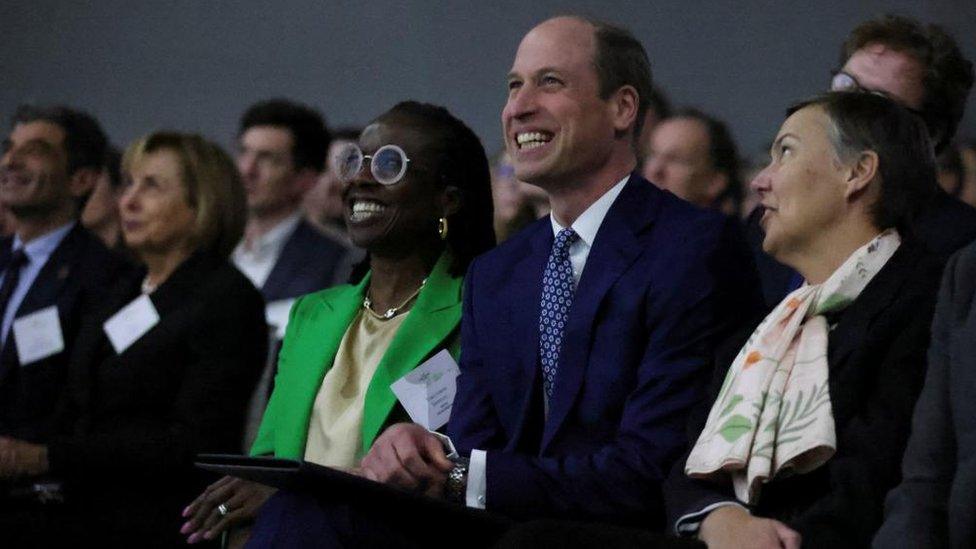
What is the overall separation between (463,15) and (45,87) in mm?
2283

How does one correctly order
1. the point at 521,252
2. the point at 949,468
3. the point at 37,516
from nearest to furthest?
the point at 949,468 → the point at 521,252 → the point at 37,516

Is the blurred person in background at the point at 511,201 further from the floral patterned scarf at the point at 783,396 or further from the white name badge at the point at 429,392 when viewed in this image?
the floral patterned scarf at the point at 783,396

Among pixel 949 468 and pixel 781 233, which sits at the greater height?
pixel 781 233

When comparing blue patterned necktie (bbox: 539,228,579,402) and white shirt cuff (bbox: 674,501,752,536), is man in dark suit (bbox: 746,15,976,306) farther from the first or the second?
white shirt cuff (bbox: 674,501,752,536)

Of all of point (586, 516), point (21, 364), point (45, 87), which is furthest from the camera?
point (45, 87)

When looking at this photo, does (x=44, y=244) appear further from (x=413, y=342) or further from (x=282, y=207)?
(x=413, y=342)

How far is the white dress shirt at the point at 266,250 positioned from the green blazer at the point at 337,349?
82.5 inches

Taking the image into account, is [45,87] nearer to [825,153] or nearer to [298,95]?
[298,95]

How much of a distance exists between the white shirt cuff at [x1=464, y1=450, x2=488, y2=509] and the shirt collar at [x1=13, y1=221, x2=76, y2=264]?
98.9 inches

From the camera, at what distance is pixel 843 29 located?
6195 millimetres

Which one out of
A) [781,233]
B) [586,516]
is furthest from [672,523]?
[781,233]

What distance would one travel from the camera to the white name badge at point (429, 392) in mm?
3434

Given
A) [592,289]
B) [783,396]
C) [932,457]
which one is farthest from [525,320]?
[932,457]

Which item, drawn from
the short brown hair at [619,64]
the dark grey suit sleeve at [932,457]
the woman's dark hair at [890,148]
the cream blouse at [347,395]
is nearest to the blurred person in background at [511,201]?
the cream blouse at [347,395]
